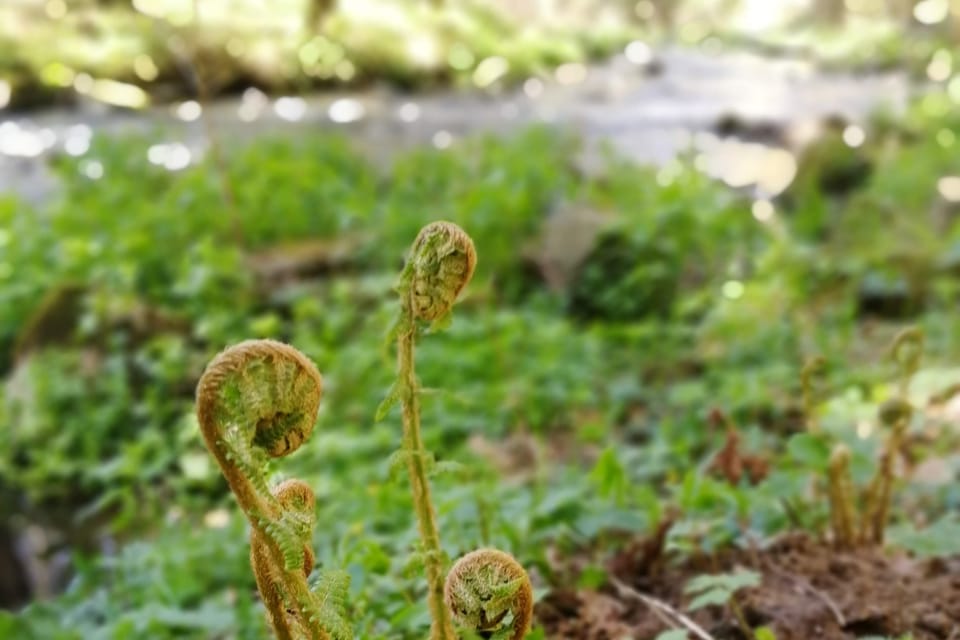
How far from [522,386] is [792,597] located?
2085mm

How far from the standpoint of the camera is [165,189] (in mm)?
6672

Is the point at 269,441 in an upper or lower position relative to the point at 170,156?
upper

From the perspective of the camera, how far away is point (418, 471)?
1064mm

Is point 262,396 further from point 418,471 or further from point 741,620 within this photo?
point 741,620

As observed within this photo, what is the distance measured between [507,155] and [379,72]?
804 cm

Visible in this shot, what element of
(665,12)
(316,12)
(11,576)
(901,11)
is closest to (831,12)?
(901,11)

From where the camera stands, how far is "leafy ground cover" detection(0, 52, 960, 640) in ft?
5.67

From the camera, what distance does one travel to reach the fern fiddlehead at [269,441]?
86 cm

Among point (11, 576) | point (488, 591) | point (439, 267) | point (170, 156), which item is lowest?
point (11, 576)

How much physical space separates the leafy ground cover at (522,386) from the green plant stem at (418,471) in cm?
3

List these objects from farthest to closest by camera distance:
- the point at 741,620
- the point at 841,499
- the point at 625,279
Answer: the point at 625,279 → the point at 841,499 → the point at 741,620

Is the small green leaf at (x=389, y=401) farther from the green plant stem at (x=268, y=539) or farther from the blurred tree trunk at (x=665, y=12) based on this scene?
the blurred tree trunk at (x=665, y=12)

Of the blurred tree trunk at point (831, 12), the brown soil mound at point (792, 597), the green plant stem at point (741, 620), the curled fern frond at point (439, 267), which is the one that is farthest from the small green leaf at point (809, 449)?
the blurred tree trunk at point (831, 12)

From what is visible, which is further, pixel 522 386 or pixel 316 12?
pixel 316 12
